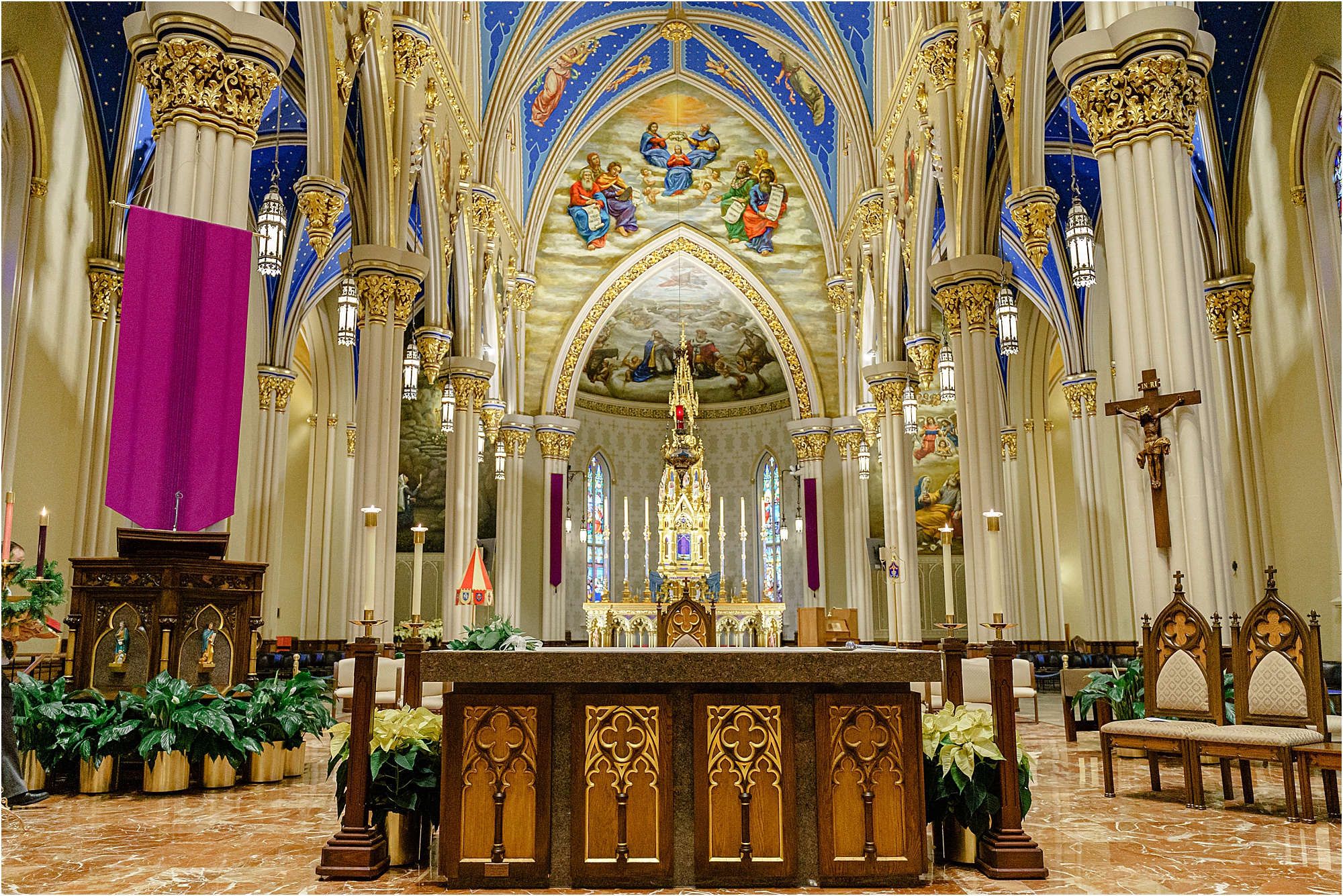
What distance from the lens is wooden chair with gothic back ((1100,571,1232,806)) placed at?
17.9 feet

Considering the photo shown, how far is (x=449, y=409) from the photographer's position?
574 inches

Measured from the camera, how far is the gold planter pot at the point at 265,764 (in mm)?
6273

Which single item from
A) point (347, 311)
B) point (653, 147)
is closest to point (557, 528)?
point (653, 147)

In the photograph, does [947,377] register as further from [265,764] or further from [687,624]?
[265,764]

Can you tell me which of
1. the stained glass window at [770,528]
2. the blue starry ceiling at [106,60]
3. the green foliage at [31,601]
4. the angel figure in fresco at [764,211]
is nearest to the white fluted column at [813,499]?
the stained glass window at [770,528]

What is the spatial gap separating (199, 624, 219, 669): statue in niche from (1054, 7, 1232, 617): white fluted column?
6.23m

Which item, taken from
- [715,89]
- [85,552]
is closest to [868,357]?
[715,89]

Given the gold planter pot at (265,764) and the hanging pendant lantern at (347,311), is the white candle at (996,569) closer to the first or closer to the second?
the gold planter pot at (265,764)

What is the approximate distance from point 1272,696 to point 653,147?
1807cm

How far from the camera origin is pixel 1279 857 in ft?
13.3

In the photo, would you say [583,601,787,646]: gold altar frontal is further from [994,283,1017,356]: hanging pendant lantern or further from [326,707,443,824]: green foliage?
[326,707,443,824]: green foliage

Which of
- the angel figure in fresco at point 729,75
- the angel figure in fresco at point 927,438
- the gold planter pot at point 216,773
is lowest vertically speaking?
the gold planter pot at point 216,773

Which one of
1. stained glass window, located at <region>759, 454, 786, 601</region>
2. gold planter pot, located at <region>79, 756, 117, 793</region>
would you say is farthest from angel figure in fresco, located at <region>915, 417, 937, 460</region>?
gold planter pot, located at <region>79, 756, 117, 793</region>

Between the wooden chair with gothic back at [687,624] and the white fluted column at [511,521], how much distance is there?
8.00 metres
